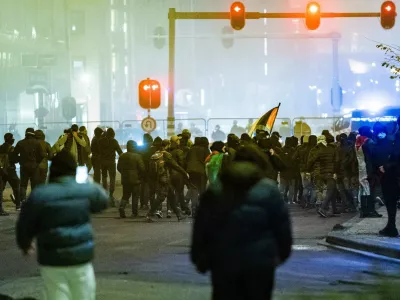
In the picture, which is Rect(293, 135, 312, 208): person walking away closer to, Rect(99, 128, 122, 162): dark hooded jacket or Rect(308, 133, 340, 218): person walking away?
Rect(308, 133, 340, 218): person walking away

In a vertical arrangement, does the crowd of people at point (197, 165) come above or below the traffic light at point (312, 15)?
below

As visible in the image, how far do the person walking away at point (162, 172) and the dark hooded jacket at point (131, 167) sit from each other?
0.32 metres

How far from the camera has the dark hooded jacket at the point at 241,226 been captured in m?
4.88

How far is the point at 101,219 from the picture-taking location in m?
17.5

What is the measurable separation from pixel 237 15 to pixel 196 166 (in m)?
7.02

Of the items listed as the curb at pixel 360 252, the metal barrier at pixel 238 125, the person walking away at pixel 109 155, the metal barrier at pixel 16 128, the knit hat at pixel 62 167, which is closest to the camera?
the knit hat at pixel 62 167

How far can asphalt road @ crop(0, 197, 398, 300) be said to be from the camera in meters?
9.14

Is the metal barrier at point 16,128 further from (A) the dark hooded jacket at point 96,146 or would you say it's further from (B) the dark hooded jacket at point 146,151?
(B) the dark hooded jacket at point 146,151

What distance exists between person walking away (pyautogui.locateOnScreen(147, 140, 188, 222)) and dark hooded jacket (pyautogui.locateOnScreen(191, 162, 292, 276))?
11.6m

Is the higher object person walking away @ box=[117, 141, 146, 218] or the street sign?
the street sign

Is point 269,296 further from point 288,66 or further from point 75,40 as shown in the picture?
point 288,66

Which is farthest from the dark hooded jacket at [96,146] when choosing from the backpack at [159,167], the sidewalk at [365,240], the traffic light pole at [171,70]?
the sidewalk at [365,240]

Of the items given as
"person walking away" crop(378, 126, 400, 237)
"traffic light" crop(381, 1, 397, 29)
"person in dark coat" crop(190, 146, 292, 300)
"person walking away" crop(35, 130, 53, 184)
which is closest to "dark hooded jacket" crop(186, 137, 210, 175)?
"person walking away" crop(35, 130, 53, 184)

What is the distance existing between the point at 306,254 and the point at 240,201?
728cm
